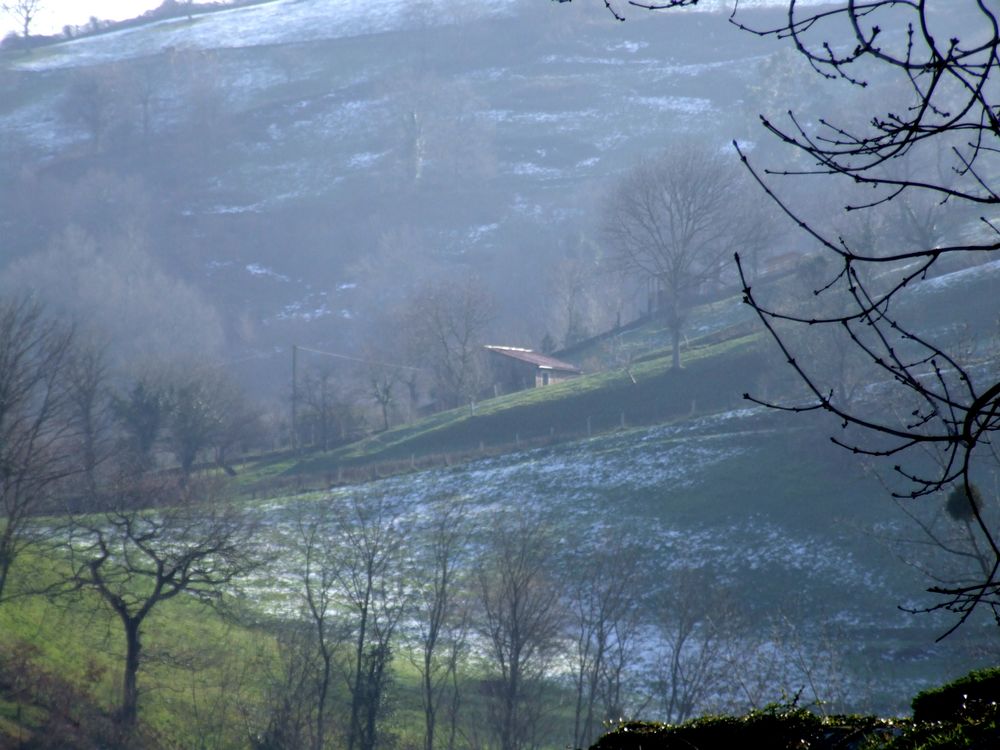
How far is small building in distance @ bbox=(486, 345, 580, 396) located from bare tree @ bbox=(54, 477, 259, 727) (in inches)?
1469

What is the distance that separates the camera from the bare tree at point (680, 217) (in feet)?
205

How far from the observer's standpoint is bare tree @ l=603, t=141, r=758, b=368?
6250 cm

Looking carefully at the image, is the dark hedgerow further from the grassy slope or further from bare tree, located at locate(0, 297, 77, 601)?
the grassy slope

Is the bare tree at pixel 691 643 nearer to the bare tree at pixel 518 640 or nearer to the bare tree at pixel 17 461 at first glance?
the bare tree at pixel 518 640

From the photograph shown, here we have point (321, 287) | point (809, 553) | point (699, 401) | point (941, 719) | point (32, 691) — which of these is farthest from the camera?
point (321, 287)

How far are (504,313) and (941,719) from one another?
105m

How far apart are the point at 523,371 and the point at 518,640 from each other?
146 feet

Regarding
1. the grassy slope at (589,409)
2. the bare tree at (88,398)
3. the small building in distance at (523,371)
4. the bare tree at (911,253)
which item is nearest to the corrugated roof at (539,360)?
the small building in distance at (523,371)

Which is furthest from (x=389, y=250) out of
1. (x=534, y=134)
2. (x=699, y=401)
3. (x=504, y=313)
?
(x=699, y=401)

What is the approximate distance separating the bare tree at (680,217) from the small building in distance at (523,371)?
28.1ft

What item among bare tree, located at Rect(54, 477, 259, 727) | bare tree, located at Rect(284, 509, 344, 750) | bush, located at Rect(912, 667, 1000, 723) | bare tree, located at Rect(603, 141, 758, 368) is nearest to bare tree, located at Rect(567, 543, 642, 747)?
bare tree, located at Rect(284, 509, 344, 750)

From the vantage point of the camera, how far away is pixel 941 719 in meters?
4.80

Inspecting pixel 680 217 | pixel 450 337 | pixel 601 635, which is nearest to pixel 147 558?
pixel 601 635

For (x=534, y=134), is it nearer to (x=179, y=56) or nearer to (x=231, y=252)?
(x=231, y=252)
